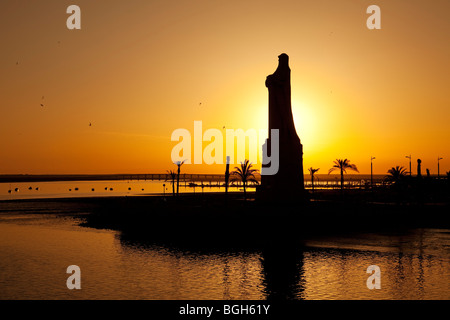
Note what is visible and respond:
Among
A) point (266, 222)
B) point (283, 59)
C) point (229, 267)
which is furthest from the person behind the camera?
point (283, 59)

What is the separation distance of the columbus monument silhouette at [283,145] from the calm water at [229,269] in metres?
12.2

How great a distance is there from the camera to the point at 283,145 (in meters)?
51.0

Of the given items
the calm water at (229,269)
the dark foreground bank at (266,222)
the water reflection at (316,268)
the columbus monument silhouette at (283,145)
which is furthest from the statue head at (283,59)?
the water reflection at (316,268)

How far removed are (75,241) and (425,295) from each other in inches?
1128

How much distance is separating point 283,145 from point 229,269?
84.8ft

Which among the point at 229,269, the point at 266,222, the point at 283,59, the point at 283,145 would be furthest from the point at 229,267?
the point at 283,59

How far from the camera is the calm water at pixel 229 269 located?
857 inches

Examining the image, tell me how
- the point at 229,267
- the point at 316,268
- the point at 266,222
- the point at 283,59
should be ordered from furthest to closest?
the point at 283,59
the point at 266,222
the point at 229,267
the point at 316,268

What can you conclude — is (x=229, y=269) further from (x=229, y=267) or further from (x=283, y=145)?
(x=283, y=145)

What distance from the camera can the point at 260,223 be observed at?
45.7 meters

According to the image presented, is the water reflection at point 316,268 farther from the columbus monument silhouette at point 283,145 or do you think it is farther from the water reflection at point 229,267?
the columbus monument silhouette at point 283,145

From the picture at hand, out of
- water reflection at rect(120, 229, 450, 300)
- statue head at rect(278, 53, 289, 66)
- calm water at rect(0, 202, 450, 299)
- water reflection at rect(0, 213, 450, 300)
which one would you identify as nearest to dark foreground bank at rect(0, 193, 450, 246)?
water reflection at rect(0, 213, 450, 300)

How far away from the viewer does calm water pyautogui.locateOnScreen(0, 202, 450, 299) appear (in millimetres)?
21766
